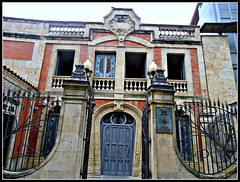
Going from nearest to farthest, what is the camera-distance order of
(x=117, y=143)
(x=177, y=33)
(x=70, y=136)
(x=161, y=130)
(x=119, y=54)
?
(x=70, y=136), (x=161, y=130), (x=117, y=143), (x=119, y=54), (x=177, y=33)

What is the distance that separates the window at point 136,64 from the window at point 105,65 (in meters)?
1.15

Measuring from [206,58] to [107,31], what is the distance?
5878mm

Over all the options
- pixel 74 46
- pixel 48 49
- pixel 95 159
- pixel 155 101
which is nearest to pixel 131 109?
pixel 95 159

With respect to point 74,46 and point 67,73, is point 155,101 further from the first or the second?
point 67,73

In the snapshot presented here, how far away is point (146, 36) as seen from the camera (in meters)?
9.91

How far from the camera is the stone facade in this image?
8.50 m

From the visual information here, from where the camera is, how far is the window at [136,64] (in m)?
10.1

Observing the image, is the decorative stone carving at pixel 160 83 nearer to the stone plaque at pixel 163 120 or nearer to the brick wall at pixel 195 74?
the stone plaque at pixel 163 120

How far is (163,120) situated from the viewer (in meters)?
4.25

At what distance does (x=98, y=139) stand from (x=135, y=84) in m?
3.34

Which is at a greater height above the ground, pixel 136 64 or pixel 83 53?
pixel 136 64

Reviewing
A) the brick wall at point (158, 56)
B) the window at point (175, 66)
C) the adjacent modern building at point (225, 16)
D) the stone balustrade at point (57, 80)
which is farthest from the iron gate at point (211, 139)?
the stone balustrade at point (57, 80)

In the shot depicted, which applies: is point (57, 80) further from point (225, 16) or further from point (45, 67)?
point (225, 16)

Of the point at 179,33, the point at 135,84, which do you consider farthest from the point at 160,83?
the point at 179,33
